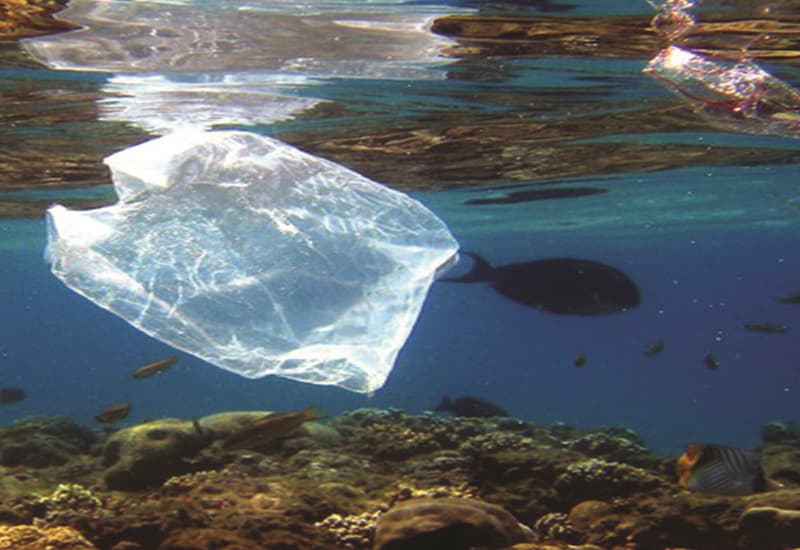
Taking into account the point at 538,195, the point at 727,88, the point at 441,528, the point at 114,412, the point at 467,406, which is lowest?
the point at 467,406

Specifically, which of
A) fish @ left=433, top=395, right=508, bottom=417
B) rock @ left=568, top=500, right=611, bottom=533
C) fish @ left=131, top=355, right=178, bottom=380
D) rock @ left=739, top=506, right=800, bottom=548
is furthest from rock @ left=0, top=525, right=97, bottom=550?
fish @ left=433, top=395, right=508, bottom=417

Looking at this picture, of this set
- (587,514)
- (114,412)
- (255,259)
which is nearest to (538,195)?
(114,412)

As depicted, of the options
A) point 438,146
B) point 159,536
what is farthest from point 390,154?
point 159,536

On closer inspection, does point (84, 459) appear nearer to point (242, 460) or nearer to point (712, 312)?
point (242, 460)

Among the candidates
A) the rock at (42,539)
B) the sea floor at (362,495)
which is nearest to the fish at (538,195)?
the sea floor at (362,495)

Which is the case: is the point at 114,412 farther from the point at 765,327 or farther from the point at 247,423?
the point at 765,327

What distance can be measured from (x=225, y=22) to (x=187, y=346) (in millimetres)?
5198

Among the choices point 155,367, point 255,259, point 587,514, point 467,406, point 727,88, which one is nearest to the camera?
point 255,259

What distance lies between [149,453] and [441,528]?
20.8ft

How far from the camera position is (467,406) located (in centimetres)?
1557

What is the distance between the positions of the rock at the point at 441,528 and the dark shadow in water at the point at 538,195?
1832 cm

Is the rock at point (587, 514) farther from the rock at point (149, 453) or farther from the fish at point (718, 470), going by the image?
the rock at point (149, 453)

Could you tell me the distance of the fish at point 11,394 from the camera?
14.1 metres

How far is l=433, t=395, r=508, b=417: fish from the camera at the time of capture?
50.6ft
